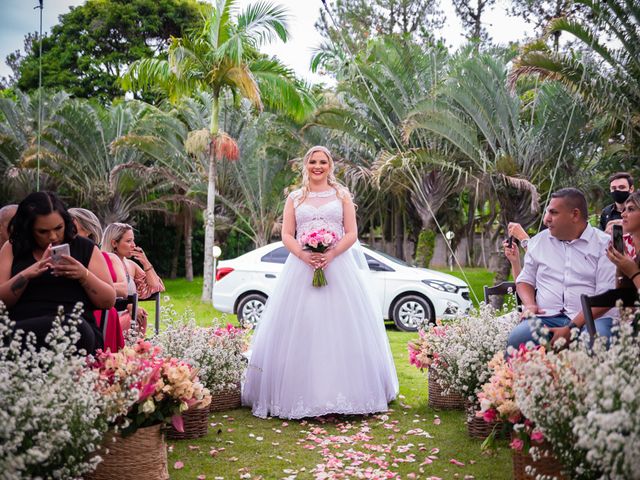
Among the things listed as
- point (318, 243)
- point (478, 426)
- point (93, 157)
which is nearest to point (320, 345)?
point (318, 243)

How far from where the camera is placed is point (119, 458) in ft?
12.8

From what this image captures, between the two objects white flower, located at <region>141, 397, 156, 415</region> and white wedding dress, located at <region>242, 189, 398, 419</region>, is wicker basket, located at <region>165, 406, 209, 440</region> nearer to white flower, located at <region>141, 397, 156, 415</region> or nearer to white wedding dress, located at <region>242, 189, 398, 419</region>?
white wedding dress, located at <region>242, 189, 398, 419</region>

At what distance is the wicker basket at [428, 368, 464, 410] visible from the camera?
20.0 feet

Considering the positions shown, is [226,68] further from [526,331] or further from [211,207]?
[526,331]

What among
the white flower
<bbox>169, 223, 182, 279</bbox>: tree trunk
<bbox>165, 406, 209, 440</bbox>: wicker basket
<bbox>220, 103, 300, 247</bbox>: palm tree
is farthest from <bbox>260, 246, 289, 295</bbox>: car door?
<bbox>169, 223, 182, 279</bbox>: tree trunk

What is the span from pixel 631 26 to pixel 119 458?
1038 centimetres

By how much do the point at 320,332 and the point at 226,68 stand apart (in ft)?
36.1

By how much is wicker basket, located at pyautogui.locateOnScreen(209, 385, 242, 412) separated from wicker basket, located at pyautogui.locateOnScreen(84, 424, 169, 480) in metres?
2.01

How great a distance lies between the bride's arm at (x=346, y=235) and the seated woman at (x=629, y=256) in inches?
94.8

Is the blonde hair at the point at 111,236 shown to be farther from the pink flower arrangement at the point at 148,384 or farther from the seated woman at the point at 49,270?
the pink flower arrangement at the point at 148,384

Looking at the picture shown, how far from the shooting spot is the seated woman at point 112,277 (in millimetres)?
4672

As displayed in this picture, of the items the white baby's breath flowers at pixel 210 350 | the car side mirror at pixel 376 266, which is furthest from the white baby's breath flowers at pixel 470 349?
the car side mirror at pixel 376 266

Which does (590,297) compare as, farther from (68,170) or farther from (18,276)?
(68,170)

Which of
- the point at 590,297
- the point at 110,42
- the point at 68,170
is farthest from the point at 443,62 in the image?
the point at 110,42
